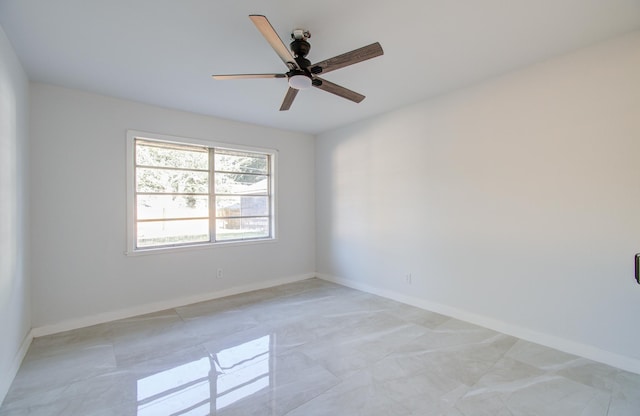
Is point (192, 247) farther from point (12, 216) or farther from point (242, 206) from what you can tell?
point (12, 216)

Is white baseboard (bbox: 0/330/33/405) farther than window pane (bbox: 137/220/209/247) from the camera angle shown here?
No

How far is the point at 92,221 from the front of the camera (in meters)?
3.38

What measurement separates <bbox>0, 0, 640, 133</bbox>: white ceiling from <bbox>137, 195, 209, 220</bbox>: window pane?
52.9 inches

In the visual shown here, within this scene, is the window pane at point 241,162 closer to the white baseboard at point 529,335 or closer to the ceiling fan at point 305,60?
the ceiling fan at point 305,60

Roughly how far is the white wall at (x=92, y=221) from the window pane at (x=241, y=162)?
33cm

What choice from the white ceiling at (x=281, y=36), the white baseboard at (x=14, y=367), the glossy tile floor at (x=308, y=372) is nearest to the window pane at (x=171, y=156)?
the white ceiling at (x=281, y=36)

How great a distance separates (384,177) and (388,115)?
88 cm

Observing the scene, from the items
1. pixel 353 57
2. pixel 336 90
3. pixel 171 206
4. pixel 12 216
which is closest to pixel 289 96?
pixel 336 90

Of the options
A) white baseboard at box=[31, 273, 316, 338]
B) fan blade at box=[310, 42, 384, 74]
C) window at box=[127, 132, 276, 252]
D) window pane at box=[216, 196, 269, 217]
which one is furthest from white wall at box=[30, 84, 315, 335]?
fan blade at box=[310, 42, 384, 74]

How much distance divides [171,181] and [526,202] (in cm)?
430

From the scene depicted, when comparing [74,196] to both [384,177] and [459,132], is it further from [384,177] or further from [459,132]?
[459,132]

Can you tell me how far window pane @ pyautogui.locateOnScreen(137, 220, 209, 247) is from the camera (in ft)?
12.5

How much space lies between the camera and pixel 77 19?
2.09 meters

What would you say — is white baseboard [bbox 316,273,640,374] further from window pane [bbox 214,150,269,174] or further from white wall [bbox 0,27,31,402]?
white wall [bbox 0,27,31,402]
